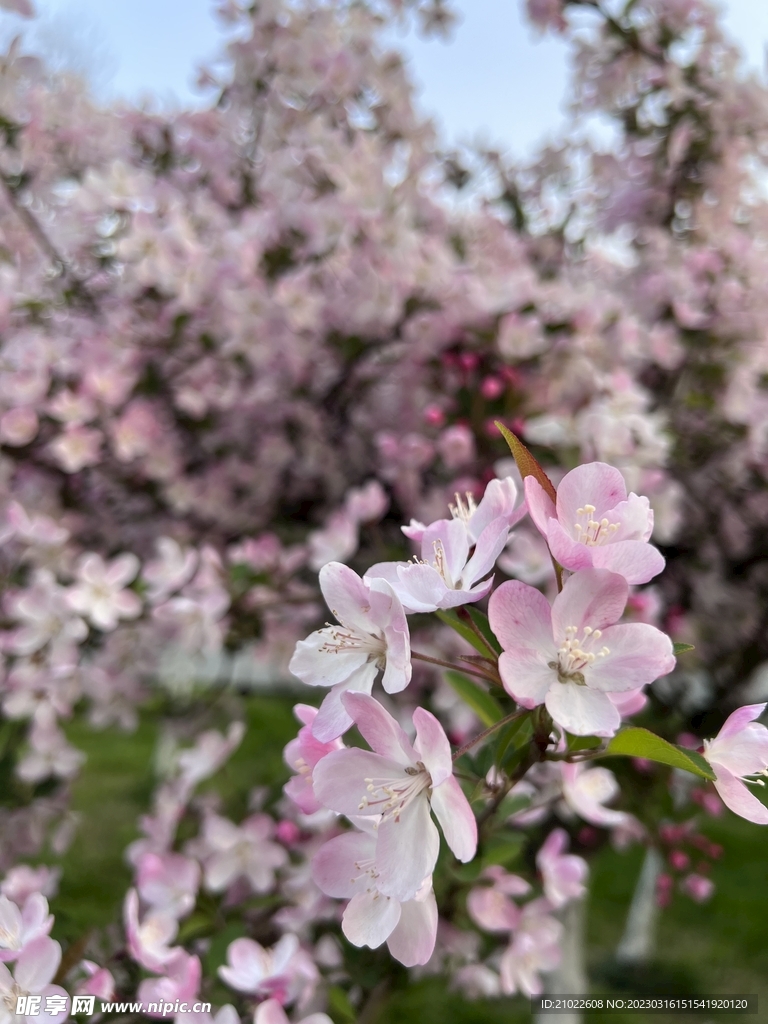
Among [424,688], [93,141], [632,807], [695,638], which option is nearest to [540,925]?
[632,807]

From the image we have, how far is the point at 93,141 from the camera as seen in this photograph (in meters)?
2.00

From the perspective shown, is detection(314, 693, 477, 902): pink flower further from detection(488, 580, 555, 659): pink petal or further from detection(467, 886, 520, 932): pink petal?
detection(467, 886, 520, 932): pink petal

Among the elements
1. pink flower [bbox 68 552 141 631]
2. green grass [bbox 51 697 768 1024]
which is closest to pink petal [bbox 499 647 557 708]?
green grass [bbox 51 697 768 1024]

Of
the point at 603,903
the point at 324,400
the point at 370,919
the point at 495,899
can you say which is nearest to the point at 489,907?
the point at 495,899

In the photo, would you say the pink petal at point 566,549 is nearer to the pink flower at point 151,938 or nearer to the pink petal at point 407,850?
the pink petal at point 407,850

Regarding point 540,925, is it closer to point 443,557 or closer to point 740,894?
point 443,557

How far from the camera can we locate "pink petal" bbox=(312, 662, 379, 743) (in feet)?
1.48

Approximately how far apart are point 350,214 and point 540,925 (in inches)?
52.8

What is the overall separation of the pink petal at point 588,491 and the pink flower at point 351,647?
0.39ft

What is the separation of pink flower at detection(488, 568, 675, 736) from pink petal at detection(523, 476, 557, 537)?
36 millimetres

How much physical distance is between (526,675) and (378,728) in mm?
93

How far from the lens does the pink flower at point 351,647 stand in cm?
45

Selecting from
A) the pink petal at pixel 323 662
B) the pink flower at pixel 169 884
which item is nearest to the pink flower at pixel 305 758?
the pink petal at pixel 323 662

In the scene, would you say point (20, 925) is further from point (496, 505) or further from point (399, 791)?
point (496, 505)
